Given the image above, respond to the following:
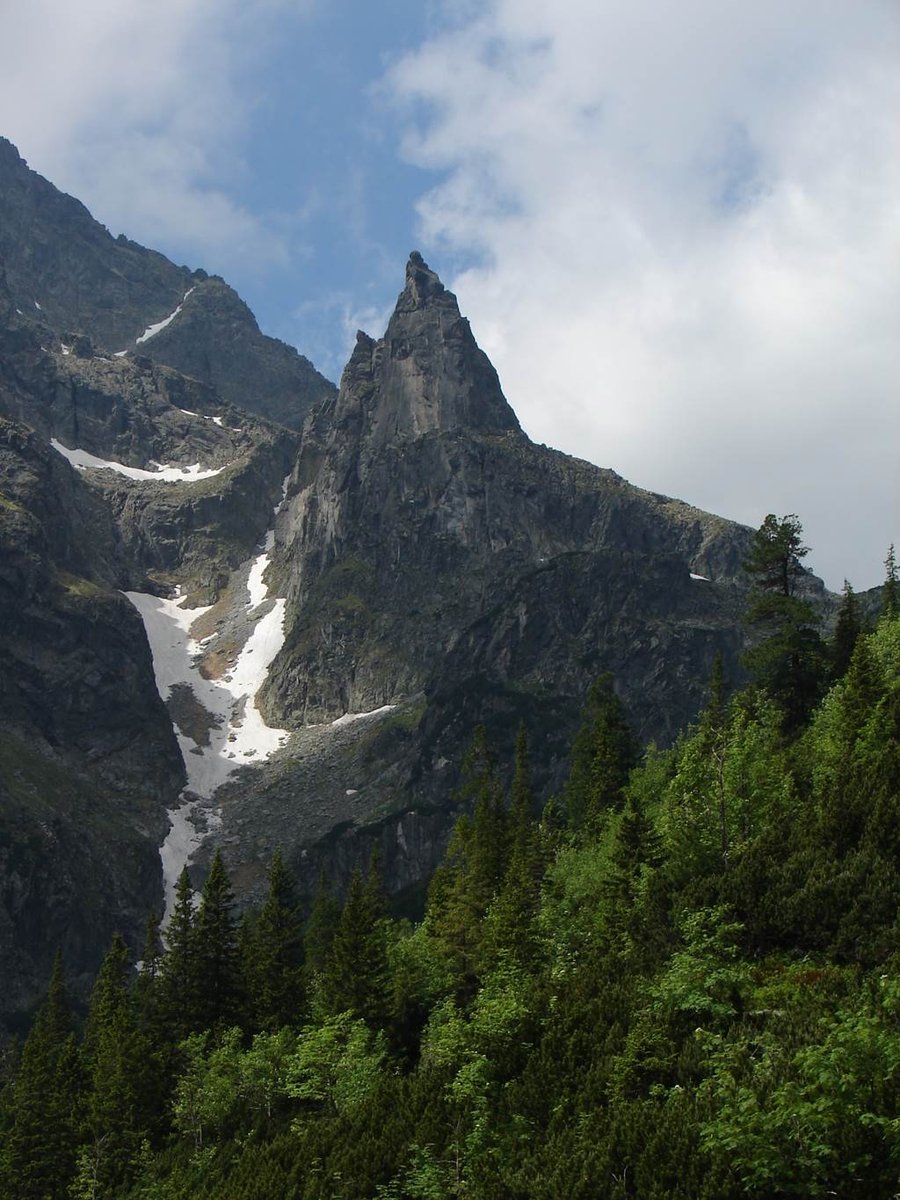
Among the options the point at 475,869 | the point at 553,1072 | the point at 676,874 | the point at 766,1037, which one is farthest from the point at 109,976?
the point at 766,1037

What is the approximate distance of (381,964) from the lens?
4934cm

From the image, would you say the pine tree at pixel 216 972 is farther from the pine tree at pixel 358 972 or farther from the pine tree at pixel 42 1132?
the pine tree at pixel 42 1132

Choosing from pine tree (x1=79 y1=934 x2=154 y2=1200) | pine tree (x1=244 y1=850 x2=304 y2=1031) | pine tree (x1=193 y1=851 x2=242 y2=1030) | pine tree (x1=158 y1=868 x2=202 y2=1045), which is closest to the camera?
pine tree (x1=79 y1=934 x2=154 y2=1200)

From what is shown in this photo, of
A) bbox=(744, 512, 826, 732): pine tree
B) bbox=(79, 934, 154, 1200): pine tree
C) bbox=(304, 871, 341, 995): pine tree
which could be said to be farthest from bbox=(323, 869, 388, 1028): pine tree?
bbox=(744, 512, 826, 732): pine tree

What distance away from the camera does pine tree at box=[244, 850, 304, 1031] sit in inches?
2157

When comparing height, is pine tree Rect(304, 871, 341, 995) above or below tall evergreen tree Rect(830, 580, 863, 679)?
below

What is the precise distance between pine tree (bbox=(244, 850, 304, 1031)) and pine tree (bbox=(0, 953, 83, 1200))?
10.5 meters

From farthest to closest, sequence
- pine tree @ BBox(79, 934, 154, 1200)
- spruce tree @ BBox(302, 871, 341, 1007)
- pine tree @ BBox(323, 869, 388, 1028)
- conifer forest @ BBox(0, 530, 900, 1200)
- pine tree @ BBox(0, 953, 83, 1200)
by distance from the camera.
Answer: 1. spruce tree @ BBox(302, 871, 341, 1007)
2. pine tree @ BBox(0, 953, 83, 1200)
3. pine tree @ BBox(79, 934, 154, 1200)
4. pine tree @ BBox(323, 869, 388, 1028)
5. conifer forest @ BBox(0, 530, 900, 1200)

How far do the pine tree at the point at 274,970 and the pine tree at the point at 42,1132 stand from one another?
34.5 feet

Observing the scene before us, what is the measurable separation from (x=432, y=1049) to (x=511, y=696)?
151602 mm

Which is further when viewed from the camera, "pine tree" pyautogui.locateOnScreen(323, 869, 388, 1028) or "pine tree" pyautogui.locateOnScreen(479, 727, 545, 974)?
"pine tree" pyautogui.locateOnScreen(323, 869, 388, 1028)

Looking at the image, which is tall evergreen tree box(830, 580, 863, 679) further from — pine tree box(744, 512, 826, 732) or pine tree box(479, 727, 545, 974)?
pine tree box(479, 727, 545, 974)

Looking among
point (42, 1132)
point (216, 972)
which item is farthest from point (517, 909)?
point (42, 1132)

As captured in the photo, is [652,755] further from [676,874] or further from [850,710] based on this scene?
[676,874]
